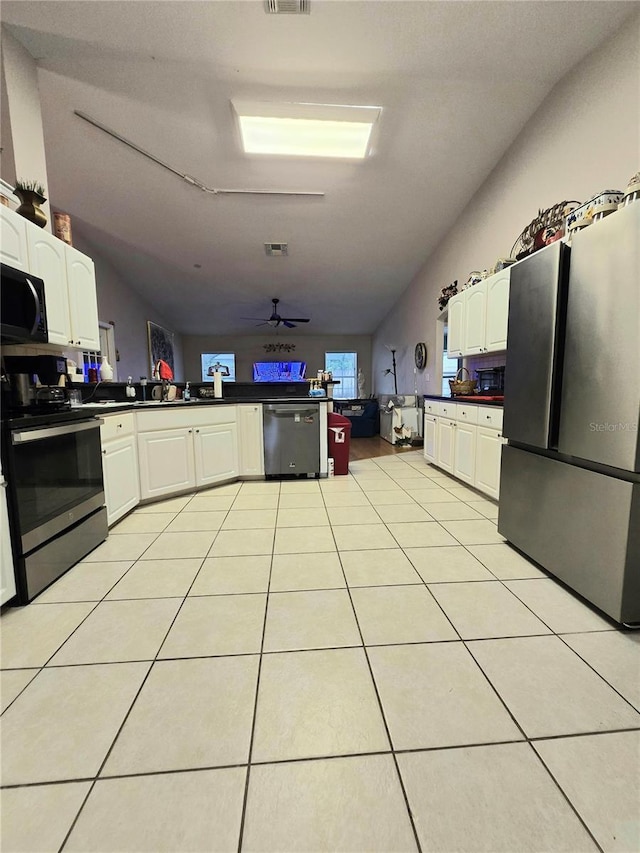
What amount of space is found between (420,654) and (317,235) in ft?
17.6

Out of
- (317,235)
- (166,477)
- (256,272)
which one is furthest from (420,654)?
(256,272)

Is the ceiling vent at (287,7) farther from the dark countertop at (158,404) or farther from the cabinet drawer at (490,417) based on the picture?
the cabinet drawer at (490,417)

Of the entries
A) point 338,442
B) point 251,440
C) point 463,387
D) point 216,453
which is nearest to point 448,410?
point 463,387

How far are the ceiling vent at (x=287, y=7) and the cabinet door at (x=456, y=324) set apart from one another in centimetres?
262

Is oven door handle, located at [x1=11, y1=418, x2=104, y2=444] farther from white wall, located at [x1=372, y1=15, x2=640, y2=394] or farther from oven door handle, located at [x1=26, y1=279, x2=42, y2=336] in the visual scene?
white wall, located at [x1=372, y1=15, x2=640, y2=394]

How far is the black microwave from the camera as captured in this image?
5.31 feet

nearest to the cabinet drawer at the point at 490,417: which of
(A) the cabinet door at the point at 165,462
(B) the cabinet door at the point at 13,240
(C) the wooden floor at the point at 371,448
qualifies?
(C) the wooden floor at the point at 371,448

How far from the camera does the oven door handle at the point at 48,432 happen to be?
1.47 metres

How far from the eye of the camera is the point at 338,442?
366 cm

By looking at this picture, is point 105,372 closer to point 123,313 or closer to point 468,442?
point 468,442

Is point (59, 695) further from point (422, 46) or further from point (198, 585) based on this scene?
point (422, 46)

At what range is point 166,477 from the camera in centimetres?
287

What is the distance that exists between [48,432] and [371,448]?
14.3 ft

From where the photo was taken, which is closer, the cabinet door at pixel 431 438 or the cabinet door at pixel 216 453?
the cabinet door at pixel 216 453
